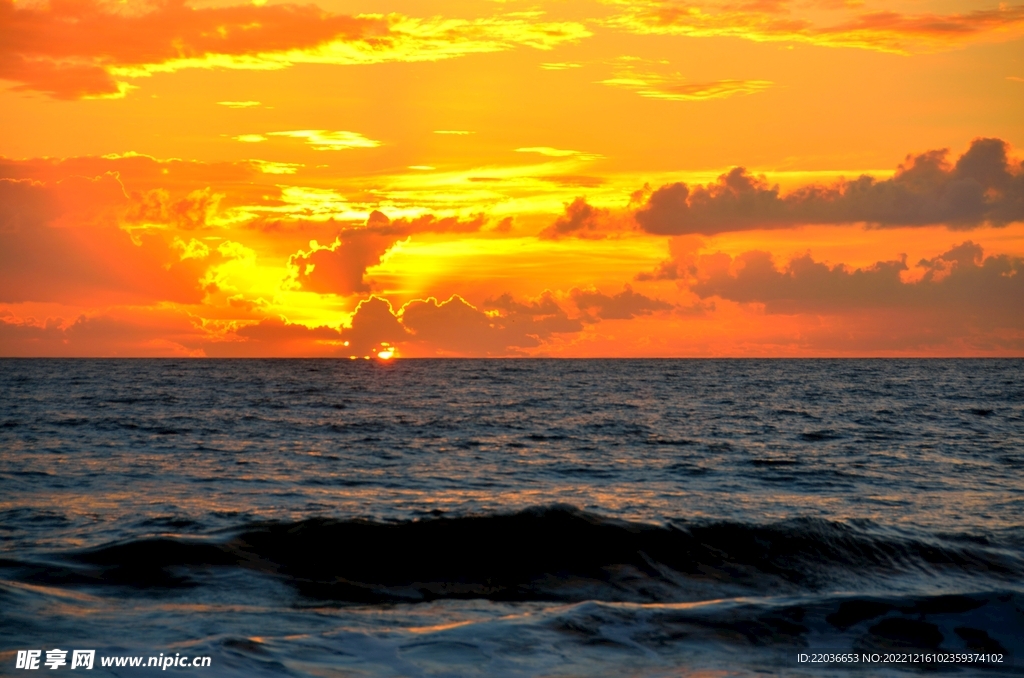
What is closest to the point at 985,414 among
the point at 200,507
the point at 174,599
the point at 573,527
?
the point at 573,527

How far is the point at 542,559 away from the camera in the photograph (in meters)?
15.1

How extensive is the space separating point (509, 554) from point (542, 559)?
2.15 feet

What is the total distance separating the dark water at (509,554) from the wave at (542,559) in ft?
0.19

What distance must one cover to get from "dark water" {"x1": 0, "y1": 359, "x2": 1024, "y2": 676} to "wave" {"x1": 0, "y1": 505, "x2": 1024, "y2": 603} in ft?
0.19

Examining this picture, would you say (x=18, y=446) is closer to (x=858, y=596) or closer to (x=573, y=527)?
(x=573, y=527)

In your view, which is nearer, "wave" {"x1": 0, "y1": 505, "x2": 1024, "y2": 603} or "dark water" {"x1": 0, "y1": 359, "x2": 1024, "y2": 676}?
"dark water" {"x1": 0, "y1": 359, "x2": 1024, "y2": 676}

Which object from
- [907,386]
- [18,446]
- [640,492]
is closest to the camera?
[640,492]

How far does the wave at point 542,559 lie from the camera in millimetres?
13156

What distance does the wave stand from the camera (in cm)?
1316

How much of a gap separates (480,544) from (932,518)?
9841 mm

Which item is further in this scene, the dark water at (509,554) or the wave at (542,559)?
the wave at (542,559)

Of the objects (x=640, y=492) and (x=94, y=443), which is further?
(x=94, y=443)

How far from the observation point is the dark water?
9.91 metres

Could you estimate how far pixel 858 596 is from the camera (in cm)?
1230
